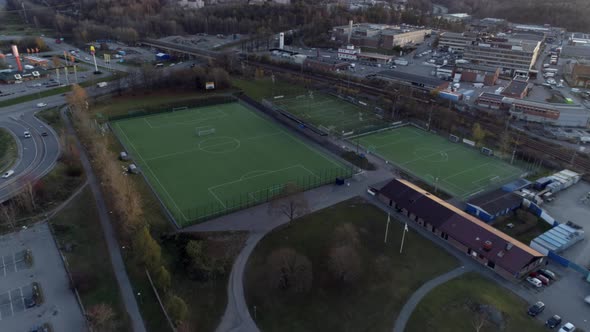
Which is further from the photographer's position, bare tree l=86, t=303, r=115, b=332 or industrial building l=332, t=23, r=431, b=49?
industrial building l=332, t=23, r=431, b=49

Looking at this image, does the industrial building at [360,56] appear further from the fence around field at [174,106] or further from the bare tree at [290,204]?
the bare tree at [290,204]

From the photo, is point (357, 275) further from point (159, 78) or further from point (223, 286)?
point (159, 78)

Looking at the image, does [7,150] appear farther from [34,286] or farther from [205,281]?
[205,281]

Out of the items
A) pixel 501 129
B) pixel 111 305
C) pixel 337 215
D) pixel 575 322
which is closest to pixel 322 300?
pixel 337 215

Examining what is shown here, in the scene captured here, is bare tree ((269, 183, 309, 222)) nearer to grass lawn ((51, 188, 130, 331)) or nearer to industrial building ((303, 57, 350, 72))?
grass lawn ((51, 188, 130, 331))

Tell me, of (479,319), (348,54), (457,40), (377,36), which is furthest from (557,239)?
(377,36)

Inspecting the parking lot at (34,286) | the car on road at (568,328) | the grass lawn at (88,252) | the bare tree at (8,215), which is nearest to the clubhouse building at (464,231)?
the car on road at (568,328)

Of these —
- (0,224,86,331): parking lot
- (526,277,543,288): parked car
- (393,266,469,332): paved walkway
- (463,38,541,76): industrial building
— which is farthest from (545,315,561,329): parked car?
(463,38,541,76): industrial building
